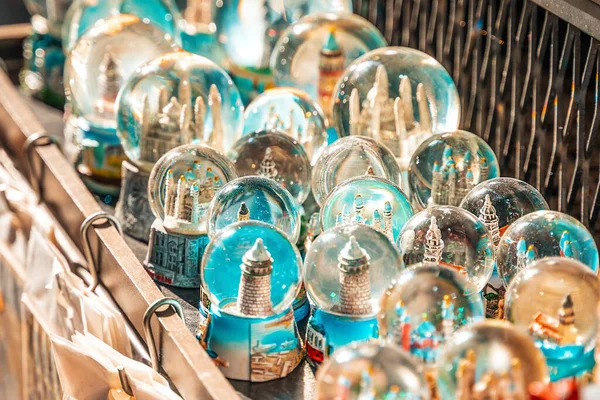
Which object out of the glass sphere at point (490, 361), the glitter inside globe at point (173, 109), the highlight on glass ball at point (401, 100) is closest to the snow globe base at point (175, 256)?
the glitter inside globe at point (173, 109)

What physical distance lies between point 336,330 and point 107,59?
100cm

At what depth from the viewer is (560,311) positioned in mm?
1389

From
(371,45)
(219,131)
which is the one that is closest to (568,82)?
(371,45)

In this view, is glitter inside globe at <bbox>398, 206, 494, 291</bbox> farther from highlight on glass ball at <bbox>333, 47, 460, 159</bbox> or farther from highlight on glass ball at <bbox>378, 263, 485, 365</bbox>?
highlight on glass ball at <bbox>333, 47, 460, 159</bbox>

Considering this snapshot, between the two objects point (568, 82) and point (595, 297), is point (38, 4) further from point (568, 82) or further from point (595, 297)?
point (595, 297)

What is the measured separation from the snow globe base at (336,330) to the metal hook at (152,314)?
0.24 meters

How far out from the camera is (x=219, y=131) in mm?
2055

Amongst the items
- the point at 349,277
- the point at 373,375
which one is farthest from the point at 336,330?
the point at 373,375

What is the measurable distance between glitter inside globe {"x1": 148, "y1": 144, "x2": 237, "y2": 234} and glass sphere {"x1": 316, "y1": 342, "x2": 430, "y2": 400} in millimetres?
603

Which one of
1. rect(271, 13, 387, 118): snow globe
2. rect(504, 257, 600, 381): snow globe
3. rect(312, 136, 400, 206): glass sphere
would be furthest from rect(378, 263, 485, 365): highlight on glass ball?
rect(271, 13, 387, 118): snow globe

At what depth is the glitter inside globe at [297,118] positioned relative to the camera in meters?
2.06

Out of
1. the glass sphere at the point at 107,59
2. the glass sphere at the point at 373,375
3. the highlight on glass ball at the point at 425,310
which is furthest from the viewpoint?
the glass sphere at the point at 107,59

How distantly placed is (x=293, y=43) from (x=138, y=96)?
1.47 feet

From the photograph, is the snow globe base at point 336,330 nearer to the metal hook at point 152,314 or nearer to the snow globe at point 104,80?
the metal hook at point 152,314
